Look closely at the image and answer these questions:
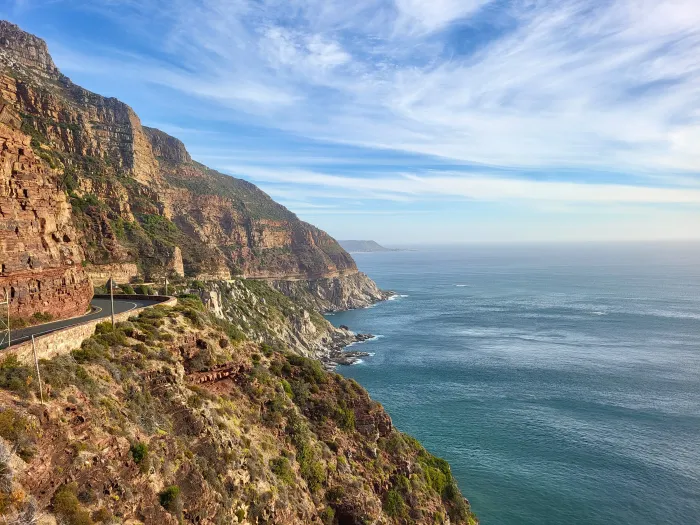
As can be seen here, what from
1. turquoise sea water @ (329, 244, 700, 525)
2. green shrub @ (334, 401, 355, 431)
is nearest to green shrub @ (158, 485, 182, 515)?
green shrub @ (334, 401, 355, 431)

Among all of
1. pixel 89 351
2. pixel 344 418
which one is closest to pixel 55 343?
pixel 89 351

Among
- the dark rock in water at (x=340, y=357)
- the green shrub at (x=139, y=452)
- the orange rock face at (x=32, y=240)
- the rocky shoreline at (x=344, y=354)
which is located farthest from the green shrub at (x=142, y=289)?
the green shrub at (x=139, y=452)

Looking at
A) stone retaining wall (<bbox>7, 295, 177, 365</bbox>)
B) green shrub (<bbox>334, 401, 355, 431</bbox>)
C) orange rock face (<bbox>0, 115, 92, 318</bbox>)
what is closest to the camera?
stone retaining wall (<bbox>7, 295, 177, 365</bbox>)

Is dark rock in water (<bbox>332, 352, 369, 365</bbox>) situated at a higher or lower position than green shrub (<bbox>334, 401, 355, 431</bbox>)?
lower

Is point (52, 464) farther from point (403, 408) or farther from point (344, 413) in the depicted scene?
point (403, 408)

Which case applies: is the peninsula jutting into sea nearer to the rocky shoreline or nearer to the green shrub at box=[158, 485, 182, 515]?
the green shrub at box=[158, 485, 182, 515]

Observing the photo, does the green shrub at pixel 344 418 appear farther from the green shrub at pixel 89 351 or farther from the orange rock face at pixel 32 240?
the orange rock face at pixel 32 240
